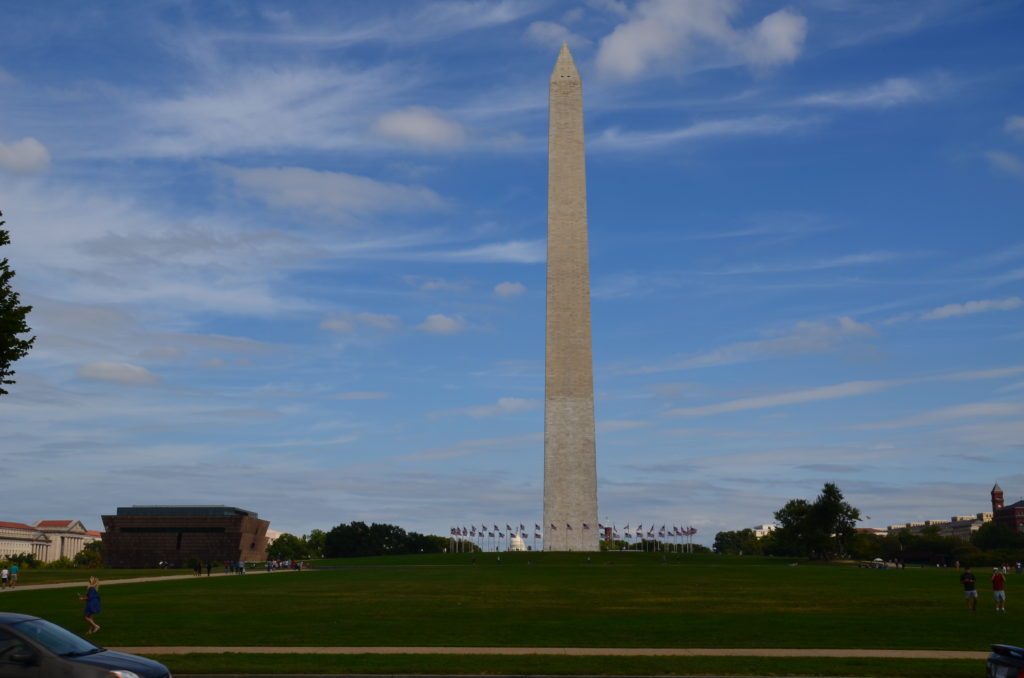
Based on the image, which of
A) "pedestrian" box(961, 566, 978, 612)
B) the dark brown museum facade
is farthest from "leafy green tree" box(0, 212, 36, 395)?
the dark brown museum facade

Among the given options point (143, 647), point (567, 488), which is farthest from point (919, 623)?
A: point (567, 488)

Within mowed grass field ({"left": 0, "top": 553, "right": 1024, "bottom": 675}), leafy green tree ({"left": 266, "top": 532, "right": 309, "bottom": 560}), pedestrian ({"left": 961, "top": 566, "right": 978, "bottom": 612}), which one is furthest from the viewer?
leafy green tree ({"left": 266, "top": 532, "right": 309, "bottom": 560})

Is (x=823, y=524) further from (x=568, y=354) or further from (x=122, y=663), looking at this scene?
(x=122, y=663)

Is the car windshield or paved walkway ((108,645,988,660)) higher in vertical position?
the car windshield

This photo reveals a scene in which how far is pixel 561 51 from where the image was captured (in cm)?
8506

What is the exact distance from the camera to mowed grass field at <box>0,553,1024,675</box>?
72.8ft

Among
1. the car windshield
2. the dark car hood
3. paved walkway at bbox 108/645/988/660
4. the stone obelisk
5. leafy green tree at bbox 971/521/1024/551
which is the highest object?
the stone obelisk

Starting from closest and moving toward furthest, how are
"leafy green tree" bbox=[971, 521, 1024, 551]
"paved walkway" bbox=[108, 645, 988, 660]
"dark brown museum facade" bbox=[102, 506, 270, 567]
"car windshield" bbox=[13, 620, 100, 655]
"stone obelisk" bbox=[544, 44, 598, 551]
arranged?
"car windshield" bbox=[13, 620, 100, 655], "paved walkway" bbox=[108, 645, 988, 660], "stone obelisk" bbox=[544, 44, 598, 551], "dark brown museum facade" bbox=[102, 506, 270, 567], "leafy green tree" bbox=[971, 521, 1024, 551]

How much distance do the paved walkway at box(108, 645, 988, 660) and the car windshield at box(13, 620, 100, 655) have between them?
24.5 feet

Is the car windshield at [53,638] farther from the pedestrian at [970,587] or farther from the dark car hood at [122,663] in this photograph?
the pedestrian at [970,587]

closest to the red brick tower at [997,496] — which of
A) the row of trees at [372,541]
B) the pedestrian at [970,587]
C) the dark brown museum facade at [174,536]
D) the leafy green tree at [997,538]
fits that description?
the leafy green tree at [997,538]

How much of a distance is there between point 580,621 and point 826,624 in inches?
245

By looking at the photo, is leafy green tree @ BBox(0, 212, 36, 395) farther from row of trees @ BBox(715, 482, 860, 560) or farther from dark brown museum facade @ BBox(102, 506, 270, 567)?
dark brown museum facade @ BBox(102, 506, 270, 567)

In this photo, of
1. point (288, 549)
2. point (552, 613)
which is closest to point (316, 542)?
point (288, 549)
